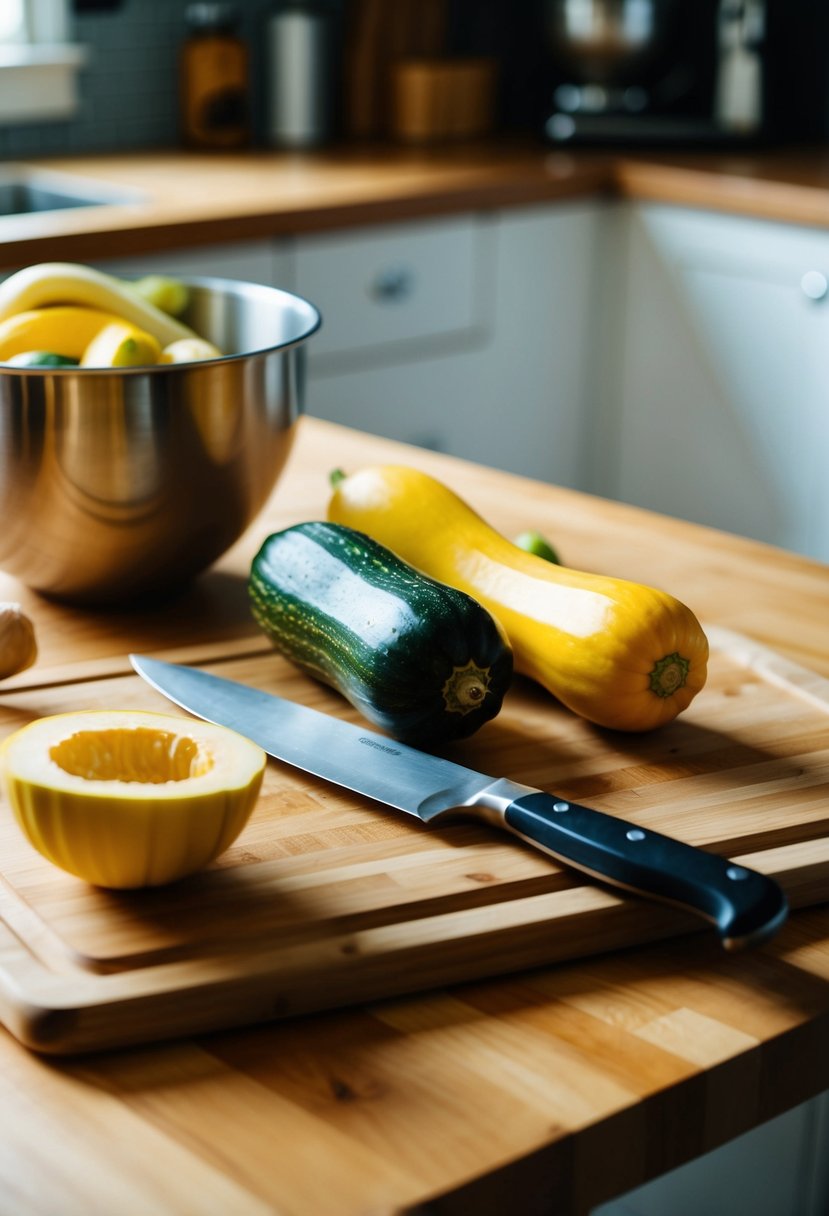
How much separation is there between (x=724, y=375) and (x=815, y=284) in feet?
0.93

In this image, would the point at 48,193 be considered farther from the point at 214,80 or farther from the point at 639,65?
the point at 639,65

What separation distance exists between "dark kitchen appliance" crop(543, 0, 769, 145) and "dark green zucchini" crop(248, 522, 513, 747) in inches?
86.3

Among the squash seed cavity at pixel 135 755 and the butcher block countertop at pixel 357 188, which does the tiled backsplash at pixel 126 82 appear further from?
the squash seed cavity at pixel 135 755

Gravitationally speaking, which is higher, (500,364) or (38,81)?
(38,81)

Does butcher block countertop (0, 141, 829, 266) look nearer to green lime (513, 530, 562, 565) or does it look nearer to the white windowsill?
the white windowsill

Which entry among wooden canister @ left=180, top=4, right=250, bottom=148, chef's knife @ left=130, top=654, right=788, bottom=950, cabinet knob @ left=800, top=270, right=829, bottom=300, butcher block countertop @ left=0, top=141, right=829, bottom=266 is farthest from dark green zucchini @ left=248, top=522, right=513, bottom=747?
wooden canister @ left=180, top=4, right=250, bottom=148

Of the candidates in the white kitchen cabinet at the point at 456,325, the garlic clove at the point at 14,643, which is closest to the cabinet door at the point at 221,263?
the white kitchen cabinet at the point at 456,325

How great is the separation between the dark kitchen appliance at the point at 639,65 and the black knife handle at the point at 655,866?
2.40 m

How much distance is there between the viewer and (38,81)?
281 centimetres

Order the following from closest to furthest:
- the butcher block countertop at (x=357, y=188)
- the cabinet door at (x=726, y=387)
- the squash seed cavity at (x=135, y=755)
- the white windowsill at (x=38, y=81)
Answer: the squash seed cavity at (x=135, y=755)
the butcher block countertop at (x=357, y=188)
the cabinet door at (x=726, y=387)
the white windowsill at (x=38, y=81)

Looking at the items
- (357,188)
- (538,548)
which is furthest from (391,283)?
(538,548)

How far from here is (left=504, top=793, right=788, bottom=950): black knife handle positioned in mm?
585

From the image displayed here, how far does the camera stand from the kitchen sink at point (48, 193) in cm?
257

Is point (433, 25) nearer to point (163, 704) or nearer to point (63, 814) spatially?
point (163, 704)
